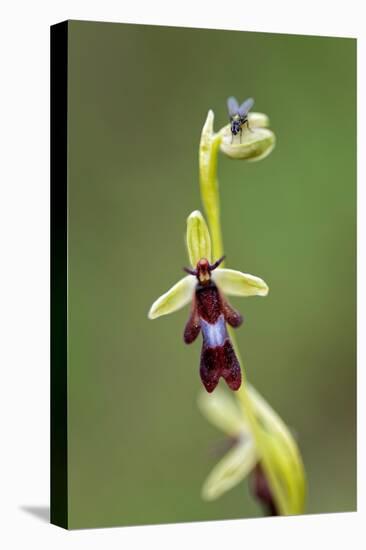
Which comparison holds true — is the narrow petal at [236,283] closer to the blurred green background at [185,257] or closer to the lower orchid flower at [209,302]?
the lower orchid flower at [209,302]

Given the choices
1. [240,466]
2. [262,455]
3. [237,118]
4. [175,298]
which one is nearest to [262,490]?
[240,466]

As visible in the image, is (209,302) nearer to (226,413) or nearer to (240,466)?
(240,466)

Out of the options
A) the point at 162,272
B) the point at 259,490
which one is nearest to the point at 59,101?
the point at 162,272

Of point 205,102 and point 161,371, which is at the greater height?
point 205,102

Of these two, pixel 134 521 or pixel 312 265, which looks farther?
pixel 312 265


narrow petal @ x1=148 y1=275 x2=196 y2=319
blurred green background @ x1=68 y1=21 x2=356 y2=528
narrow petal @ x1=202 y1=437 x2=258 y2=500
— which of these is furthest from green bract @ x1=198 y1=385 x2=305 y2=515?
narrow petal @ x1=148 y1=275 x2=196 y2=319

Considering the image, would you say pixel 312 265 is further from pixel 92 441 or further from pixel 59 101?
pixel 59 101

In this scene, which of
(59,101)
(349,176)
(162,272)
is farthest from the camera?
(162,272)

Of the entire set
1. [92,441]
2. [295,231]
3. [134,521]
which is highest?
[295,231]
